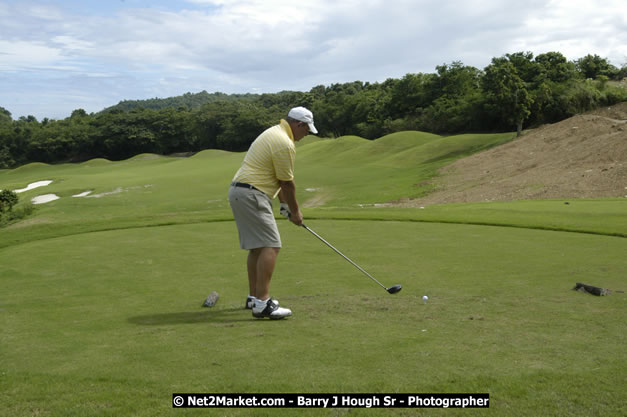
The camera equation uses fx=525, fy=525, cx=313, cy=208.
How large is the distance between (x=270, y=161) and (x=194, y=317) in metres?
1.87

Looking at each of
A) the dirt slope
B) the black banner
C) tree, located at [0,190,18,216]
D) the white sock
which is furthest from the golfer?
tree, located at [0,190,18,216]

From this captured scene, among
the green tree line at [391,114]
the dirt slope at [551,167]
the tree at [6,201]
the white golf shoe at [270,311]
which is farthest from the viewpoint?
the green tree line at [391,114]

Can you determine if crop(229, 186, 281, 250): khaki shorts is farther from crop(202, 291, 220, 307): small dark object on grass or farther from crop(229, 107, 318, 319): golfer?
crop(202, 291, 220, 307): small dark object on grass

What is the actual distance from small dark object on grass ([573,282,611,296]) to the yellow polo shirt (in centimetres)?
358

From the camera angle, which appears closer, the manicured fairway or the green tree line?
the manicured fairway

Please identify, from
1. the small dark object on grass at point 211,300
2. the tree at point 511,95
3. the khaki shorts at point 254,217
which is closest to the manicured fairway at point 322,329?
the small dark object on grass at point 211,300

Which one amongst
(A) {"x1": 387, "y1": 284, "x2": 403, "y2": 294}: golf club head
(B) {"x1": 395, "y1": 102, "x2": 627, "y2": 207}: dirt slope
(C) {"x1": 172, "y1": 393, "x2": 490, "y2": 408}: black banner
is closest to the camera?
(C) {"x1": 172, "y1": 393, "x2": 490, "y2": 408}: black banner

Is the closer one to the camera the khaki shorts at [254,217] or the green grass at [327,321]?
the green grass at [327,321]

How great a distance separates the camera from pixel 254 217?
5.90 m

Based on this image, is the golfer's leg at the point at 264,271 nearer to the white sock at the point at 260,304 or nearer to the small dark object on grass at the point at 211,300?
the white sock at the point at 260,304

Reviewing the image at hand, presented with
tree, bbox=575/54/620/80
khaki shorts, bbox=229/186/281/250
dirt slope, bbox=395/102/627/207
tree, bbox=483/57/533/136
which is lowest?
dirt slope, bbox=395/102/627/207

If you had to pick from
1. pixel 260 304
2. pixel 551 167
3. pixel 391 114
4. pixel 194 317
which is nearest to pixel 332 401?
pixel 260 304

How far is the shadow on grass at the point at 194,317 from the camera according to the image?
5.22 m

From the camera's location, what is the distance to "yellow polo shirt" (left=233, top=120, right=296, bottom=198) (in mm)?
5754
